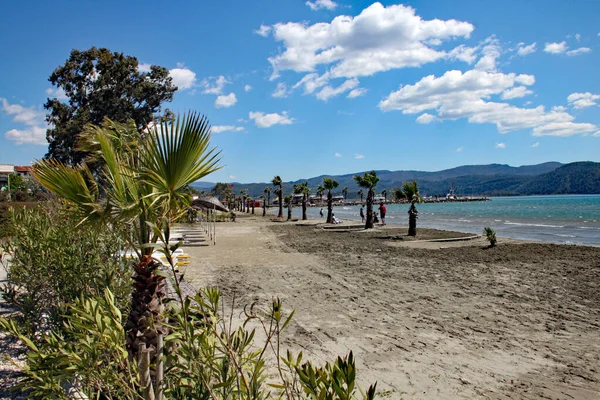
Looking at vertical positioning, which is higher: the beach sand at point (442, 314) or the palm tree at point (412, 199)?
the palm tree at point (412, 199)

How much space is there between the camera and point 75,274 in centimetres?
407

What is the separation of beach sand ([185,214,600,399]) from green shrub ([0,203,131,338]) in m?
2.79

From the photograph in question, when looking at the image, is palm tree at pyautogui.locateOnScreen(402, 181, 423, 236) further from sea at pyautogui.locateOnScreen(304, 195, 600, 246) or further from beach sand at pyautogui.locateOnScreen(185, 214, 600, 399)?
beach sand at pyautogui.locateOnScreen(185, 214, 600, 399)

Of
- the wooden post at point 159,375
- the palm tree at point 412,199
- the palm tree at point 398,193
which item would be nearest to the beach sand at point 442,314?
the wooden post at point 159,375

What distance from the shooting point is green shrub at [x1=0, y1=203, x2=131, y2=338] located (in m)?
3.90

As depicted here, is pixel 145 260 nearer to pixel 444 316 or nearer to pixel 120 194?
pixel 120 194

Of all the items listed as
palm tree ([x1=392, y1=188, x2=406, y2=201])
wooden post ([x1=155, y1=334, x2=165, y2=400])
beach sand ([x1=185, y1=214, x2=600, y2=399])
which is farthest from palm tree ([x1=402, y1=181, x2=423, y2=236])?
wooden post ([x1=155, y1=334, x2=165, y2=400])

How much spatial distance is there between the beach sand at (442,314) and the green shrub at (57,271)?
2.79 metres

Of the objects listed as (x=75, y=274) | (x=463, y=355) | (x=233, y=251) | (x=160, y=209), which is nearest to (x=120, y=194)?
(x=160, y=209)

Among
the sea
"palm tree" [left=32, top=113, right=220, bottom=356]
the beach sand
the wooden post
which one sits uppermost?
"palm tree" [left=32, top=113, right=220, bottom=356]

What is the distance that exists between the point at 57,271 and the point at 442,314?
250 inches

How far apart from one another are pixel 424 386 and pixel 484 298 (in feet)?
16.2

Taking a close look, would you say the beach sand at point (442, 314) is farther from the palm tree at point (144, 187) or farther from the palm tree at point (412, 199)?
the palm tree at point (412, 199)

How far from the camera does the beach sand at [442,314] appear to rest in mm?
5012
